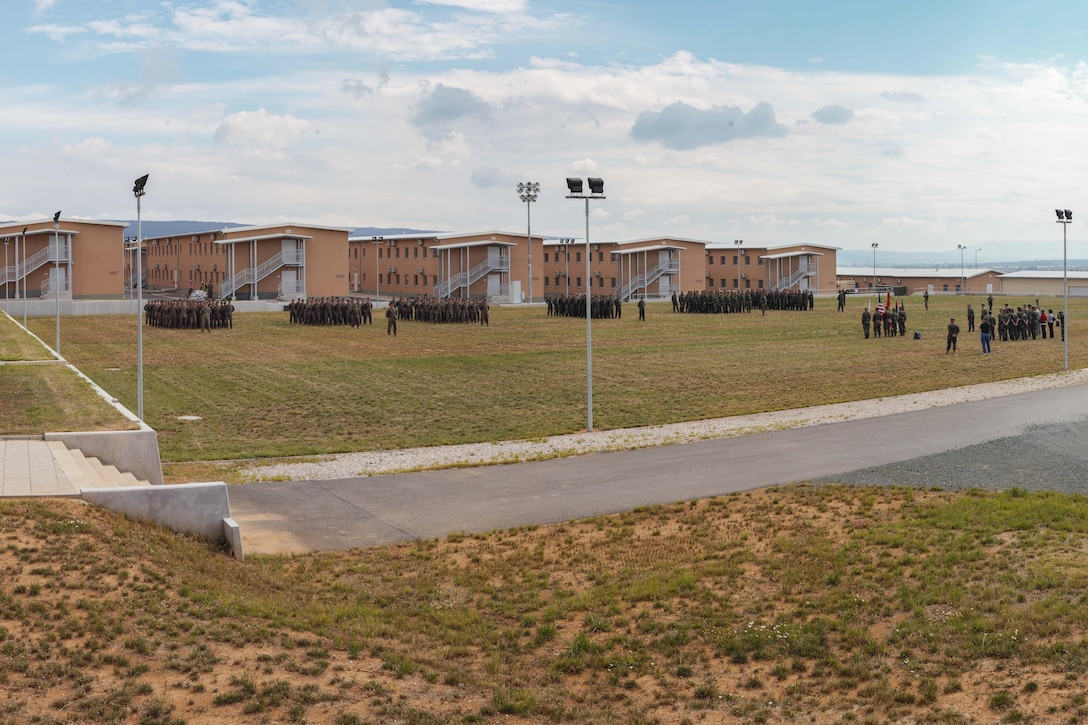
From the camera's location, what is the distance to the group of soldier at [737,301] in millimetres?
66125

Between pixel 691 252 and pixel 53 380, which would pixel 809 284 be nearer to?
pixel 691 252

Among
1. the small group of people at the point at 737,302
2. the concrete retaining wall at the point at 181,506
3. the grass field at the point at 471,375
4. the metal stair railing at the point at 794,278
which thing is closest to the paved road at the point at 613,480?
the concrete retaining wall at the point at 181,506

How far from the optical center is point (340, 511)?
13.7m

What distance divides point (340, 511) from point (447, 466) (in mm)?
3340

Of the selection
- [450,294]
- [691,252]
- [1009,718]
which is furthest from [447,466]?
[691,252]

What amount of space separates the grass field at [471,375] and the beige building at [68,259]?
534 inches

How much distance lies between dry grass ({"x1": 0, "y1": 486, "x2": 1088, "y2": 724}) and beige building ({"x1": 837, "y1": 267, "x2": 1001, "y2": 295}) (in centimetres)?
10660

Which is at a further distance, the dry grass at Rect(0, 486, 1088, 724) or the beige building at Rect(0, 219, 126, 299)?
the beige building at Rect(0, 219, 126, 299)

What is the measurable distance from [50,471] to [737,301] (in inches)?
2299

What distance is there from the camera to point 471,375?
3098 centimetres

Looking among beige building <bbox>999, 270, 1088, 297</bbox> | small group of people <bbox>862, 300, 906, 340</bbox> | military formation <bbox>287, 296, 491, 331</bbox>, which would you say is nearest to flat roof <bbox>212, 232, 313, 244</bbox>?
military formation <bbox>287, 296, 491, 331</bbox>

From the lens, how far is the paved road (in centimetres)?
1311

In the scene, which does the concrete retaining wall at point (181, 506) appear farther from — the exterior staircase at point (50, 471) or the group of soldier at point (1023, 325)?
the group of soldier at point (1023, 325)

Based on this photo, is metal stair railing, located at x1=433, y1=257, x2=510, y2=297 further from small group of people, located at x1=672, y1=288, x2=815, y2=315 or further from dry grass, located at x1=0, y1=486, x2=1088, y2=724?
dry grass, located at x1=0, y1=486, x2=1088, y2=724
